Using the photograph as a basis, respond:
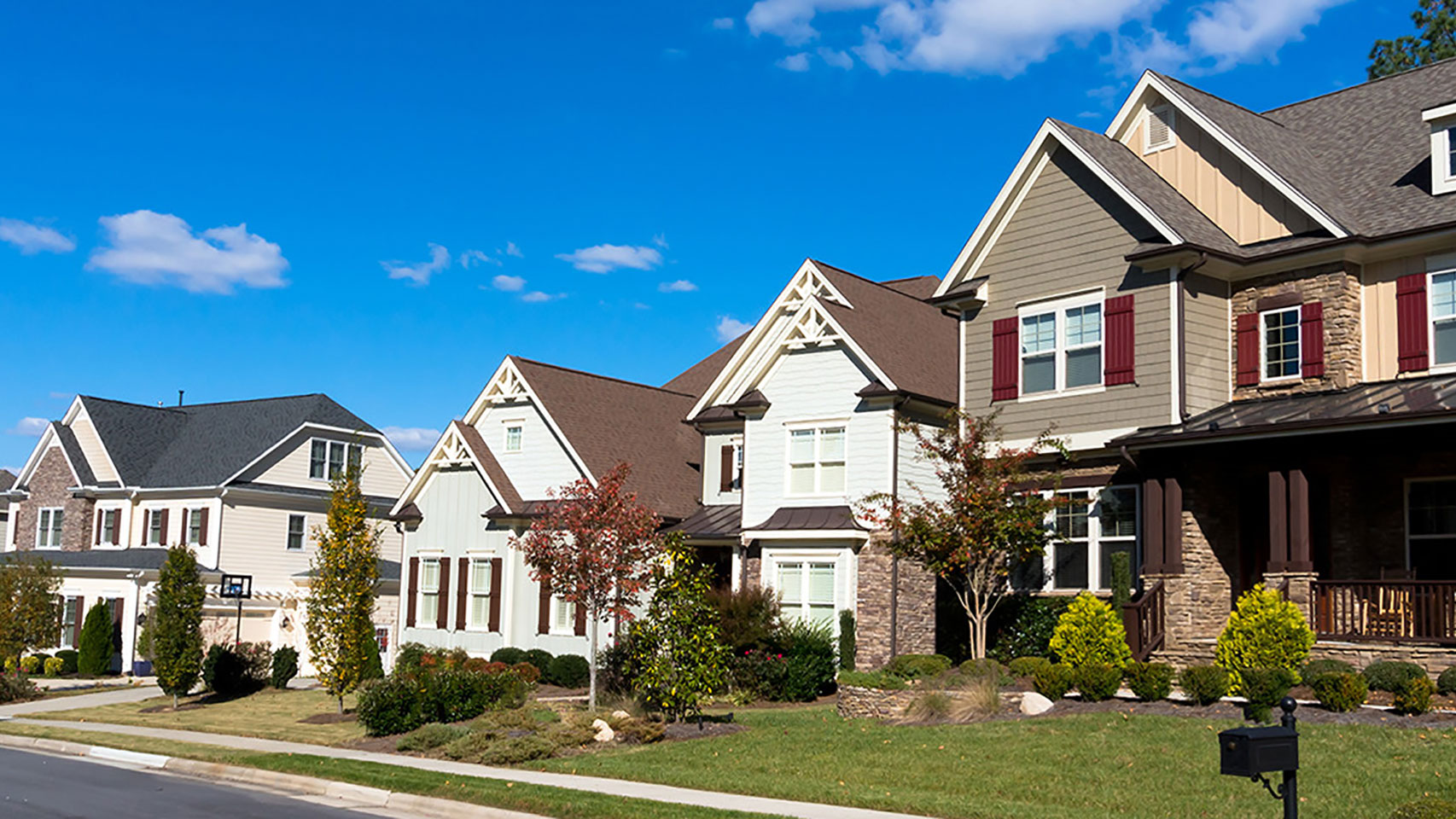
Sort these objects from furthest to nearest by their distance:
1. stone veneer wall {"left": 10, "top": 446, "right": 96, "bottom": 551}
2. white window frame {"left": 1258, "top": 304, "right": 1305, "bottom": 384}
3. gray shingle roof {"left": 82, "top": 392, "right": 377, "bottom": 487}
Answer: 1. stone veneer wall {"left": 10, "top": 446, "right": 96, "bottom": 551}
2. gray shingle roof {"left": 82, "top": 392, "right": 377, "bottom": 487}
3. white window frame {"left": 1258, "top": 304, "right": 1305, "bottom": 384}

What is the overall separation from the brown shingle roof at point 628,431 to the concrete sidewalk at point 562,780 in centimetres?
1352

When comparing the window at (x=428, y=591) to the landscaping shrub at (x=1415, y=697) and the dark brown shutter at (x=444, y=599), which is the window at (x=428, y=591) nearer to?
the dark brown shutter at (x=444, y=599)

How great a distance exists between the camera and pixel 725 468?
34438 millimetres

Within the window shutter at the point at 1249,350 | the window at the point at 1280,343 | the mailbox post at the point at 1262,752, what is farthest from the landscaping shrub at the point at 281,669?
the mailbox post at the point at 1262,752

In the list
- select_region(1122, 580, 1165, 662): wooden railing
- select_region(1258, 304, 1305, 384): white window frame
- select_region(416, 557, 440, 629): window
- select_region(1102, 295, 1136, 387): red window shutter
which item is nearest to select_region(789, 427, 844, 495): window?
select_region(1102, 295, 1136, 387): red window shutter

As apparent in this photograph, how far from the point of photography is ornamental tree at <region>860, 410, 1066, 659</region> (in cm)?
2328

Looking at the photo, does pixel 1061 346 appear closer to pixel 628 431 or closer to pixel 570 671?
pixel 570 671

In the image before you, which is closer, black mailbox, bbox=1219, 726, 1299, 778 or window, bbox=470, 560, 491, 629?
black mailbox, bbox=1219, 726, 1299, 778

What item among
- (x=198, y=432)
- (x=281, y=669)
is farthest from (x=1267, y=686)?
(x=198, y=432)

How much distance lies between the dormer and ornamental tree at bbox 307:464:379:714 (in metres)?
21.2

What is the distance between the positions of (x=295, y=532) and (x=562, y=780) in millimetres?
32804

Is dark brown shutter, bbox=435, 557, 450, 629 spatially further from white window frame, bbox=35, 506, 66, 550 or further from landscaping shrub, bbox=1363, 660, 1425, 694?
landscaping shrub, bbox=1363, 660, 1425, 694

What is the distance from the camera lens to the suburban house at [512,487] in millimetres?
34812

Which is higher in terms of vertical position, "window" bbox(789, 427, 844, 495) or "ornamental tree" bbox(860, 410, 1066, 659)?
"window" bbox(789, 427, 844, 495)
